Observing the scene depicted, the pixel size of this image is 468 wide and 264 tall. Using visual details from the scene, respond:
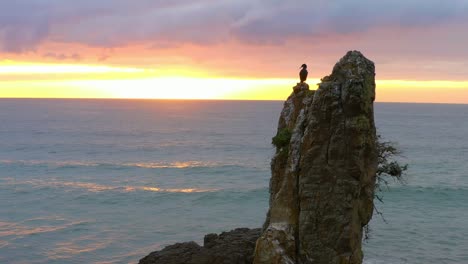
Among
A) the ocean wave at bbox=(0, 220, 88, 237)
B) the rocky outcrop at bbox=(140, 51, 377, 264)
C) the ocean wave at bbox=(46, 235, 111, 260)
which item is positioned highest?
the rocky outcrop at bbox=(140, 51, 377, 264)

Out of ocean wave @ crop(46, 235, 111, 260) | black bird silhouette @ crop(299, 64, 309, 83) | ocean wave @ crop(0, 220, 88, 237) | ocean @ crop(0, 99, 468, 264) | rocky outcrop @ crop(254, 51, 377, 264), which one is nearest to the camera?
rocky outcrop @ crop(254, 51, 377, 264)

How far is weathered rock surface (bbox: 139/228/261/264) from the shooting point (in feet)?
65.6

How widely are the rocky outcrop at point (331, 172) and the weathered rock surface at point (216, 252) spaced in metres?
2.28

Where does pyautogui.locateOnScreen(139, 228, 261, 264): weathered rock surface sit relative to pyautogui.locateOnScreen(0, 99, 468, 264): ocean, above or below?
above

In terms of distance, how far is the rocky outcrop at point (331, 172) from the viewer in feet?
56.1

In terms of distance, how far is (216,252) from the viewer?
2053 cm

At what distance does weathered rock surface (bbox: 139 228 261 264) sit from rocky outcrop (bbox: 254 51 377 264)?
2282 millimetres

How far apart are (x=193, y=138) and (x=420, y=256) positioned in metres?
86.2

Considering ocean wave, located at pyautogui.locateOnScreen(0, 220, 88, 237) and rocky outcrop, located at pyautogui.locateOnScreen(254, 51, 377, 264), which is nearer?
rocky outcrop, located at pyautogui.locateOnScreen(254, 51, 377, 264)

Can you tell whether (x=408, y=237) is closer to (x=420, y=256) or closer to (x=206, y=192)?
(x=420, y=256)

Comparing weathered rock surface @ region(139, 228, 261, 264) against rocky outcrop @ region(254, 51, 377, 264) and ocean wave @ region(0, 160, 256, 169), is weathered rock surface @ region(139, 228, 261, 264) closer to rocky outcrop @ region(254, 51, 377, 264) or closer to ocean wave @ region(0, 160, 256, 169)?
rocky outcrop @ region(254, 51, 377, 264)

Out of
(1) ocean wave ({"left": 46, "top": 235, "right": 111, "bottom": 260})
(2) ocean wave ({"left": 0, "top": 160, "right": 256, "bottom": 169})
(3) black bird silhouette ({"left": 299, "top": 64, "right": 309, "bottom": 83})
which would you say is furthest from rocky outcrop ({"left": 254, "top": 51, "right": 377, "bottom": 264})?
(2) ocean wave ({"left": 0, "top": 160, "right": 256, "bottom": 169})

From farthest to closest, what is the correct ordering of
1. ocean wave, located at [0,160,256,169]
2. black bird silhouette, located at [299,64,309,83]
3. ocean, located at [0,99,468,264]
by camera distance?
ocean wave, located at [0,160,256,169] → ocean, located at [0,99,468,264] → black bird silhouette, located at [299,64,309,83]

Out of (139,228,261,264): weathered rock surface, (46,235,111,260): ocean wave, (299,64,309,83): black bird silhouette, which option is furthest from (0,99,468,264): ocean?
(299,64,309,83): black bird silhouette
